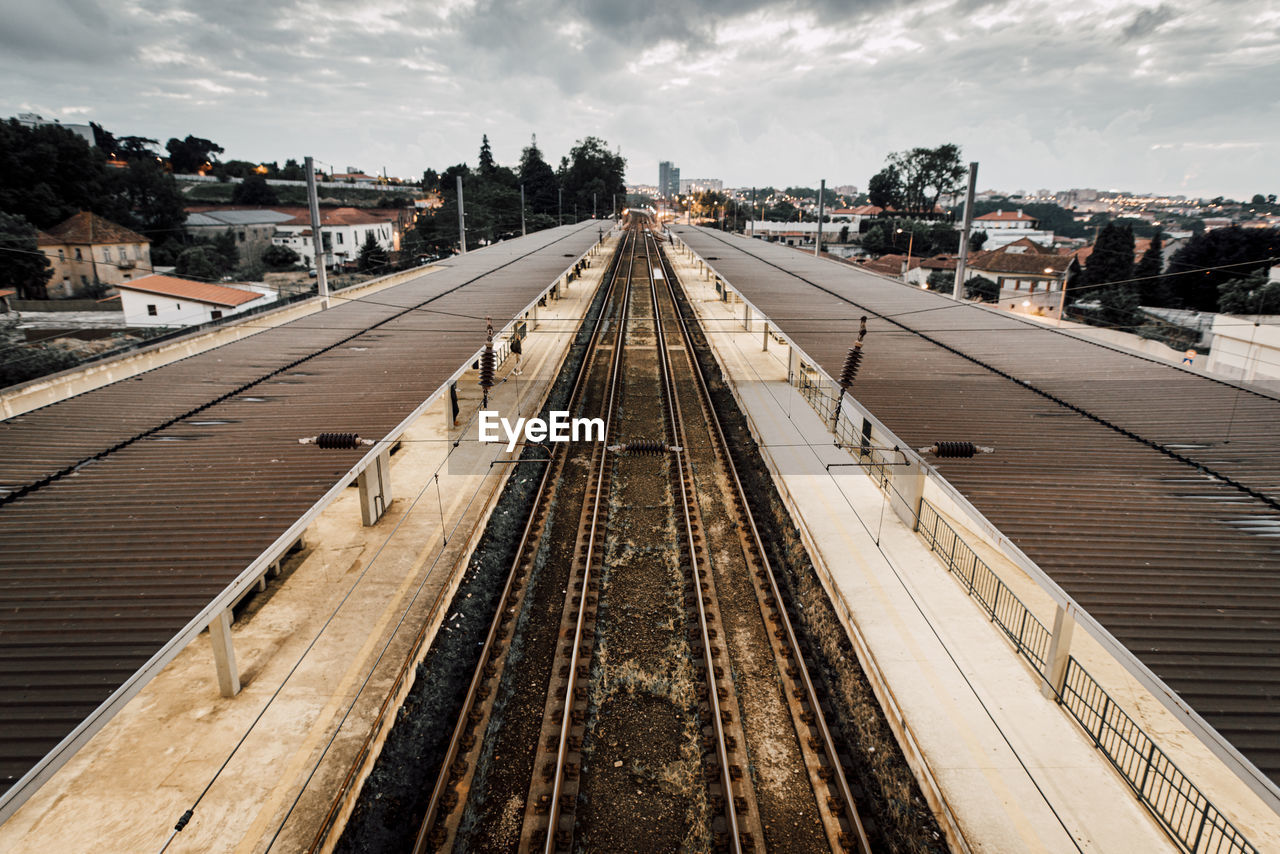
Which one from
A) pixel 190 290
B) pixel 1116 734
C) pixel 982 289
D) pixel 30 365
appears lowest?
pixel 1116 734

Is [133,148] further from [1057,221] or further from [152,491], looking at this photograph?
[1057,221]

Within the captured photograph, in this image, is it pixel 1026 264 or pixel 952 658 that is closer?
pixel 952 658

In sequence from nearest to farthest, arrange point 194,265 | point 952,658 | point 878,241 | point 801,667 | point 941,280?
point 801,667, point 952,658, point 194,265, point 941,280, point 878,241

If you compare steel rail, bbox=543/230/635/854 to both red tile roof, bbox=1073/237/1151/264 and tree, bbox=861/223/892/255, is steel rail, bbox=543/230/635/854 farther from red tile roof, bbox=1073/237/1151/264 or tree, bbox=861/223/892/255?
tree, bbox=861/223/892/255

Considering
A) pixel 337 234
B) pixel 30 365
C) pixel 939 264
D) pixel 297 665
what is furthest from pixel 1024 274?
pixel 337 234

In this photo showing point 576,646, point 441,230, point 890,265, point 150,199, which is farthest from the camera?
point 441,230

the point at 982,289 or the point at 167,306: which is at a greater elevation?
the point at 982,289

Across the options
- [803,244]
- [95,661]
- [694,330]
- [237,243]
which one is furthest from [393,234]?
[95,661]

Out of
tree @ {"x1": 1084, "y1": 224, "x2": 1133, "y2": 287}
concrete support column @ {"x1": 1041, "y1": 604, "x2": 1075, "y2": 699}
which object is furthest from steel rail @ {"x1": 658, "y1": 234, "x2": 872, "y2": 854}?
tree @ {"x1": 1084, "y1": 224, "x2": 1133, "y2": 287}
